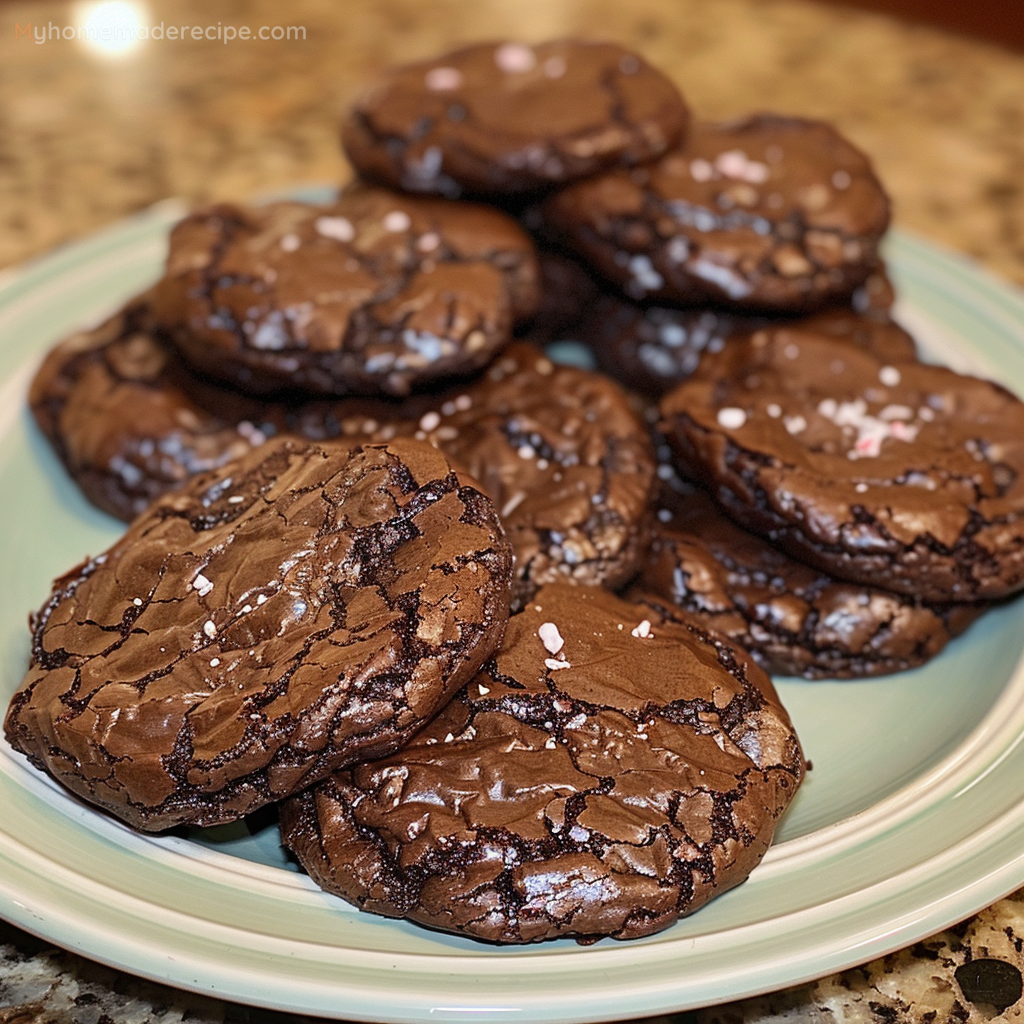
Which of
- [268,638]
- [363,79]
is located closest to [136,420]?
[268,638]

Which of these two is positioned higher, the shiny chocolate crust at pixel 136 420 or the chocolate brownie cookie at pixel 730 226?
the chocolate brownie cookie at pixel 730 226

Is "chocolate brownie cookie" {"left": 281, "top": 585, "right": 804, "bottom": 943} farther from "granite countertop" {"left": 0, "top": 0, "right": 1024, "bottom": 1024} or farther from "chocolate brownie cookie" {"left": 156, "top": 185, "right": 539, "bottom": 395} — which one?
"granite countertop" {"left": 0, "top": 0, "right": 1024, "bottom": 1024}

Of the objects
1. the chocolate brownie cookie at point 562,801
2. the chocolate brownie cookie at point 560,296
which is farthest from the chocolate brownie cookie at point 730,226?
the chocolate brownie cookie at point 562,801

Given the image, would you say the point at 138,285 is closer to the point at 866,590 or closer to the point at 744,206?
the point at 744,206

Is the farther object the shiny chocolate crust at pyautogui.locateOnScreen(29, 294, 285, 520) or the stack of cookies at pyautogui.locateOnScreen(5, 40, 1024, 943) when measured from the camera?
the shiny chocolate crust at pyautogui.locateOnScreen(29, 294, 285, 520)

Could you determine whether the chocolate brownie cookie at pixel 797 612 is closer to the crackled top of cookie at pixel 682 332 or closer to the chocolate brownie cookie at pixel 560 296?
the crackled top of cookie at pixel 682 332

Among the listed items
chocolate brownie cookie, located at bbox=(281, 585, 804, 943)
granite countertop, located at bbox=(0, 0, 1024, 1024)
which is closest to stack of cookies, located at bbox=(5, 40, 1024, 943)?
chocolate brownie cookie, located at bbox=(281, 585, 804, 943)
